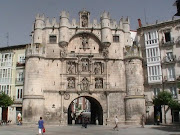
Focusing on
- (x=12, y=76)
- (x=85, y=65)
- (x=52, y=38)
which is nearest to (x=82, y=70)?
(x=85, y=65)

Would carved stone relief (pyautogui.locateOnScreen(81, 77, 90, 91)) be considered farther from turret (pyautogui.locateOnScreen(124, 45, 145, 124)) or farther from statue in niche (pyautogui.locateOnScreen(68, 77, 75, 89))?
turret (pyautogui.locateOnScreen(124, 45, 145, 124))

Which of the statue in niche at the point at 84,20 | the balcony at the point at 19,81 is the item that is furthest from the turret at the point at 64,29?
the balcony at the point at 19,81

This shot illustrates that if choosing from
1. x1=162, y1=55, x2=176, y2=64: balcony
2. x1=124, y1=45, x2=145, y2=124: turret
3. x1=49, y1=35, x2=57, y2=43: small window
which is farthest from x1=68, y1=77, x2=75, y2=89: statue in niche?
x1=162, y1=55, x2=176, y2=64: balcony

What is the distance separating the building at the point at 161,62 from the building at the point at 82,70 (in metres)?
3.21

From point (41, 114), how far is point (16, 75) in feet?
32.1

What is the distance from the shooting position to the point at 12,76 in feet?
123

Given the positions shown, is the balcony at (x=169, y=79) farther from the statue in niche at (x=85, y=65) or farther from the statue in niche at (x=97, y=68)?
the statue in niche at (x=85, y=65)

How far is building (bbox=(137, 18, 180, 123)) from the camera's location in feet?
115

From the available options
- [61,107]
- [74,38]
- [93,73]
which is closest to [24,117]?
[61,107]

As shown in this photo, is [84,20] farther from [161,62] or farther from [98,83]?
[161,62]

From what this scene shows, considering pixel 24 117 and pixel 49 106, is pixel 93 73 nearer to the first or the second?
pixel 49 106

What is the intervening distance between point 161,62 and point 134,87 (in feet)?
22.6

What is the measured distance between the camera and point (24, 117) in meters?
30.9

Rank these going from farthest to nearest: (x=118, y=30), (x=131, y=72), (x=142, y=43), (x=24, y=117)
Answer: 1. (x=142, y=43)
2. (x=118, y=30)
3. (x=131, y=72)
4. (x=24, y=117)
